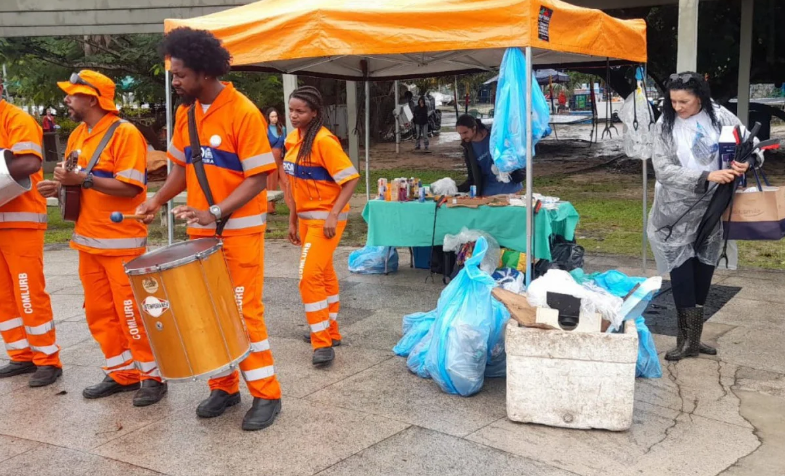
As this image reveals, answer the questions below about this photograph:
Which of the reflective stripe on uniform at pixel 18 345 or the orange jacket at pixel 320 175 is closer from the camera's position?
the reflective stripe on uniform at pixel 18 345

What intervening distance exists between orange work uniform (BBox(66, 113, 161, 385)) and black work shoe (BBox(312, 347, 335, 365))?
1.05 m

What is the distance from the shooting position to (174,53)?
387cm

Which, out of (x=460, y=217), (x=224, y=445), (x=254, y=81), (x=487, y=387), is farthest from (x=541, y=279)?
(x=254, y=81)

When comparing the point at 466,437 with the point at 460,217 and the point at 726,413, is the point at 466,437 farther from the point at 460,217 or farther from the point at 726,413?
the point at 460,217

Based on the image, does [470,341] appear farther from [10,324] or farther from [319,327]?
[10,324]

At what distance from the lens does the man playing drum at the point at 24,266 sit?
4691 mm

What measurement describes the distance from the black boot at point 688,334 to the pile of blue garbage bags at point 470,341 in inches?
14.9

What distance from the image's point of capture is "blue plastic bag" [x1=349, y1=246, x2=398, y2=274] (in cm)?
810

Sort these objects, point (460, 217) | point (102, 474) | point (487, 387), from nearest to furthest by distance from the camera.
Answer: point (102, 474)
point (487, 387)
point (460, 217)

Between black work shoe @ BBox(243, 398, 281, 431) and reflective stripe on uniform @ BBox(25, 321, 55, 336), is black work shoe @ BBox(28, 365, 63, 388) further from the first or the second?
black work shoe @ BBox(243, 398, 281, 431)

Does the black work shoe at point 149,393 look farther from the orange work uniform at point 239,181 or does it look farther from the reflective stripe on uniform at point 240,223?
the reflective stripe on uniform at point 240,223

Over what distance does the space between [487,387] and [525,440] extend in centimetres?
78

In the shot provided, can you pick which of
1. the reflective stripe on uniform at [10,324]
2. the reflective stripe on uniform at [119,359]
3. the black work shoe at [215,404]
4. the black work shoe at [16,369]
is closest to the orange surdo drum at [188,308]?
the black work shoe at [215,404]

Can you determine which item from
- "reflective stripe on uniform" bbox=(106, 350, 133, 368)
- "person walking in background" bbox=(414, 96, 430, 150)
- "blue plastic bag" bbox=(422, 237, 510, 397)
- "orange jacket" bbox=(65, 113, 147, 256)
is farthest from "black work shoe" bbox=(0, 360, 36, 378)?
"person walking in background" bbox=(414, 96, 430, 150)
